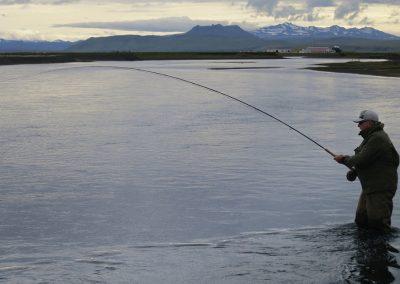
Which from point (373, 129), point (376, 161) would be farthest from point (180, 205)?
point (373, 129)

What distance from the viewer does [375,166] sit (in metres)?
7.56

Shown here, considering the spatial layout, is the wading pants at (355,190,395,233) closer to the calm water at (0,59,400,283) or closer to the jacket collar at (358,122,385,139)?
the calm water at (0,59,400,283)

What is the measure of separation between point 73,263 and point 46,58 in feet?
328

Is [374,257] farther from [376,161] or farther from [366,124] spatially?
[366,124]

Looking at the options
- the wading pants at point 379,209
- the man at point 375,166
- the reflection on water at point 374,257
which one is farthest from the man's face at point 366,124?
the reflection on water at point 374,257

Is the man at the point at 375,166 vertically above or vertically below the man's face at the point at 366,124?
below

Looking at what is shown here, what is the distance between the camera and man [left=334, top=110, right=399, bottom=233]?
24.4ft

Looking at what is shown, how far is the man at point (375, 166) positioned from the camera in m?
7.43

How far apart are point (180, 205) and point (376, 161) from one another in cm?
365

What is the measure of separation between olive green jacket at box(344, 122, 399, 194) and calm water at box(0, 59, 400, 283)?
28.2 inches

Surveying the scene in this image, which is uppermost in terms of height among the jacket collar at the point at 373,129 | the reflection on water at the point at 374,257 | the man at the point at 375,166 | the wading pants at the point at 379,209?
the jacket collar at the point at 373,129

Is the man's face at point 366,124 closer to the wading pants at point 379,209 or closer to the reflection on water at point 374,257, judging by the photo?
the wading pants at point 379,209

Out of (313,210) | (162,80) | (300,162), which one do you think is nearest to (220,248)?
(313,210)

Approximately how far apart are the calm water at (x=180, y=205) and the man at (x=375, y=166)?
0.37m
